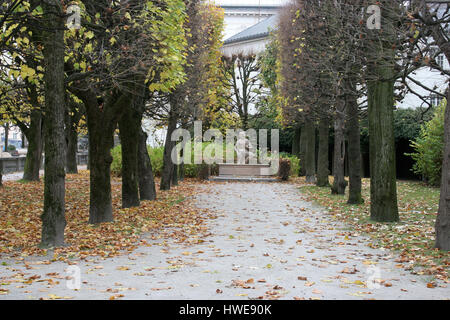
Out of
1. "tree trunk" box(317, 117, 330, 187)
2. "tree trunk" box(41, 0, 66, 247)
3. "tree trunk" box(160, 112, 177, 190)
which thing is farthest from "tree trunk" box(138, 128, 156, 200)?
"tree trunk" box(317, 117, 330, 187)

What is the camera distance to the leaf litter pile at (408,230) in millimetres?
8336

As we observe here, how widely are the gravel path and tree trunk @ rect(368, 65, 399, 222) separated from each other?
1.51 metres

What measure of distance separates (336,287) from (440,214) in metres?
3.55

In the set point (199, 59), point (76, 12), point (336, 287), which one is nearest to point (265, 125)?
point (199, 59)

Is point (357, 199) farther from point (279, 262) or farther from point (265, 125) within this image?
point (265, 125)

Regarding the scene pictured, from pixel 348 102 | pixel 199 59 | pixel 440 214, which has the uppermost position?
pixel 199 59

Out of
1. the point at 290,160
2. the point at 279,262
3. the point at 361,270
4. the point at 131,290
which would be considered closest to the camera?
the point at 131,290

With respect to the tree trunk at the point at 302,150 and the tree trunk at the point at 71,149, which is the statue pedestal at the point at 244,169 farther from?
the tree trunk at the point at 71,149

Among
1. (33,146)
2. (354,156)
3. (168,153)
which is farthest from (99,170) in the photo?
(33,146)

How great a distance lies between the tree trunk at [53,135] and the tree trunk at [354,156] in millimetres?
10671

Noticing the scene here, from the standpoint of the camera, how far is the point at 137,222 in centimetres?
1356

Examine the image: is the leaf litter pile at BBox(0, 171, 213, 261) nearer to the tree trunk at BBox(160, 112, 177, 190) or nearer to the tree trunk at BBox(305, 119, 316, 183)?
the tree trunk at BBox(160, 112, 177, 190)

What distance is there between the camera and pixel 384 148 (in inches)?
515

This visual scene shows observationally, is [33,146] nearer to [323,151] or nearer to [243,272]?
[323,151]
